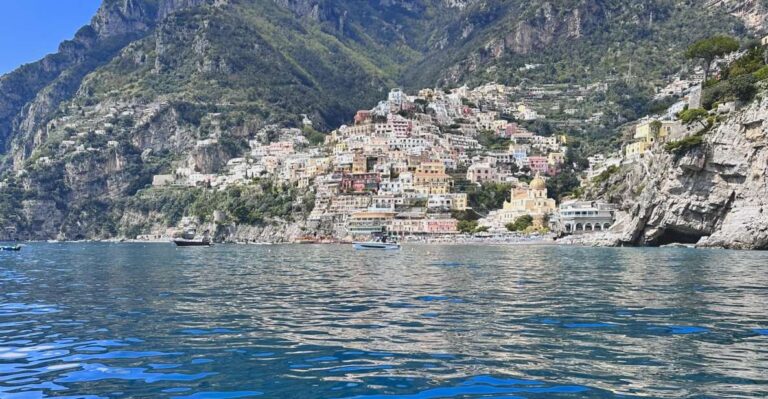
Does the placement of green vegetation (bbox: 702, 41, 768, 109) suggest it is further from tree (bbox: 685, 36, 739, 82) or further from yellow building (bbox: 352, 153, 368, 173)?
yellow building (bbox: 352, 153, 368, 173)

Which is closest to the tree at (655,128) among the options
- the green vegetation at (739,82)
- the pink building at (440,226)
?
the green vegetation at (739,82)

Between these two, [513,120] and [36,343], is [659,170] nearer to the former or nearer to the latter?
[36,343]

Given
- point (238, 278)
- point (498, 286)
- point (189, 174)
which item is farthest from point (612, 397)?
point (189, 174)

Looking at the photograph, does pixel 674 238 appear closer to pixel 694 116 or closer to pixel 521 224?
pixel 694 116

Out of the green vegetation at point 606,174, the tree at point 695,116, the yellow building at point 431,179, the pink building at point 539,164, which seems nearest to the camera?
the tree at point 695,116

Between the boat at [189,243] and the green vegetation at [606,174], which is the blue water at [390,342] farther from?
the green vegetation at [606,174]

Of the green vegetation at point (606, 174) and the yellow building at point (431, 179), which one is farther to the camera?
the yellow building at point (431, 179)
